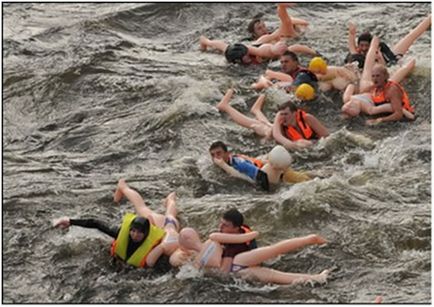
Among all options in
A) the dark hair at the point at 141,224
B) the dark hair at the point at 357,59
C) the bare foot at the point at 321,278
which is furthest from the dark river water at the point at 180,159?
the dark hair at the point at 357,59

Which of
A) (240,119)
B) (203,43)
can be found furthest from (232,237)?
(203,43)

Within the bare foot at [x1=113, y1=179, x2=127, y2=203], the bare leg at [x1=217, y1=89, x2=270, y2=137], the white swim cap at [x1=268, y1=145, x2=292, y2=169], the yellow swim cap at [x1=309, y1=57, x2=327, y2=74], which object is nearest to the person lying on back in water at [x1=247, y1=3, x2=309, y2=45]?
the yellow swim cap at [x1=309, y1=57, x2=327, y2=74]

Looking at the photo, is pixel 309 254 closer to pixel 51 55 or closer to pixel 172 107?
pixel 172 107

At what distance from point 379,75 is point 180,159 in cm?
264

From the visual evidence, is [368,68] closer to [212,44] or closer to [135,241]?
[212,44]

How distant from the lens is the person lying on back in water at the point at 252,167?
1034 centimetres

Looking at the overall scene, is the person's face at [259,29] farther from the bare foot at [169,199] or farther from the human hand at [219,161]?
the bare foot at [169,199]

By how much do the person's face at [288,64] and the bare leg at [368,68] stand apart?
92 centimetres

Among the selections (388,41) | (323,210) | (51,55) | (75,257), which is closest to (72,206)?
(75,257)

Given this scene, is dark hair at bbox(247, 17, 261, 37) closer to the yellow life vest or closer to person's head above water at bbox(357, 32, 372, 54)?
person's head above water at bbox(357, 32, 372, 54)

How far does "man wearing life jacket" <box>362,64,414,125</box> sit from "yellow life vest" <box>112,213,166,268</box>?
3.88m

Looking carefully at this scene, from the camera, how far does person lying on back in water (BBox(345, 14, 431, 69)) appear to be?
13.2 meters

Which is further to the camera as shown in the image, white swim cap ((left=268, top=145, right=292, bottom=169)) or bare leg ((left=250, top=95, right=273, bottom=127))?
bare leg ((left=250, top=95, right=273, bottom=127))

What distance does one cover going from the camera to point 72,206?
403 inches
